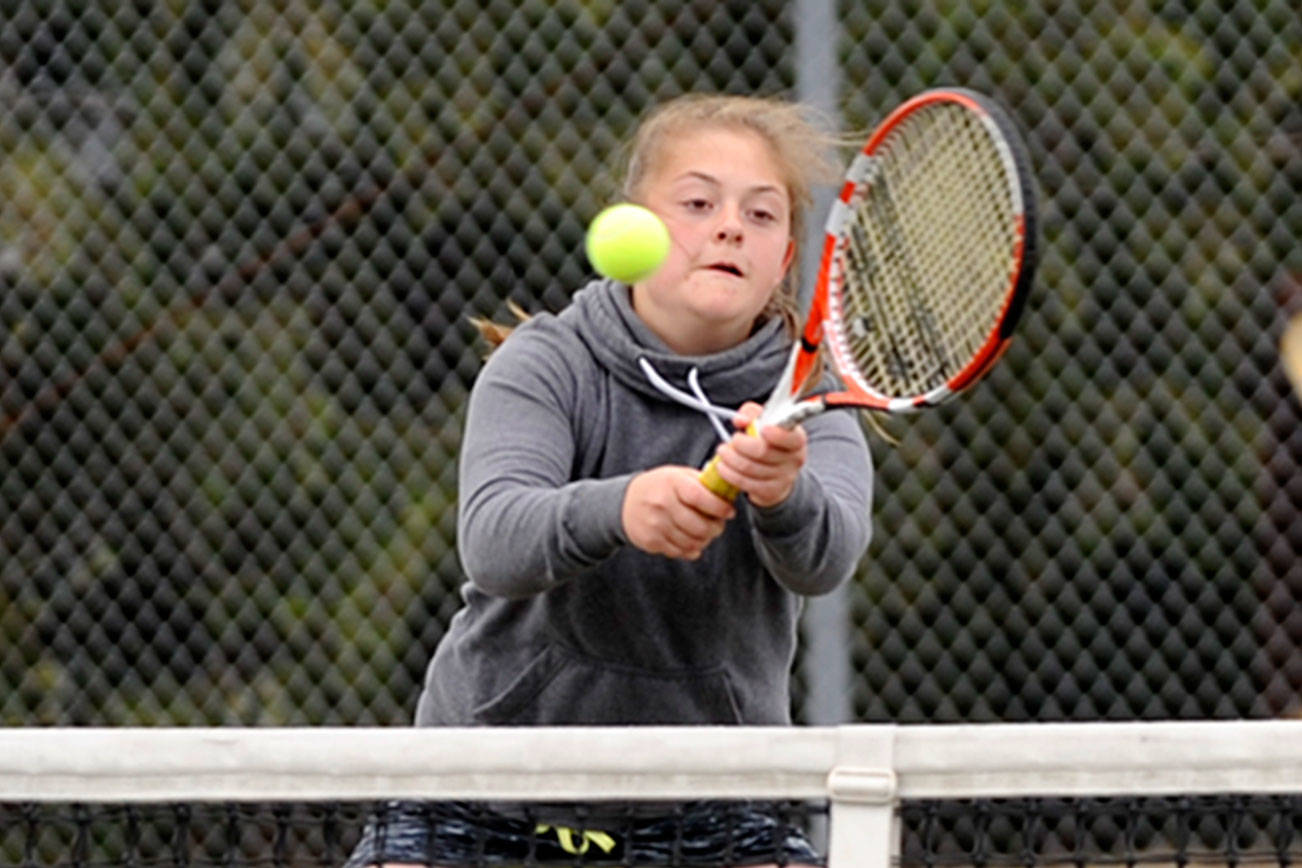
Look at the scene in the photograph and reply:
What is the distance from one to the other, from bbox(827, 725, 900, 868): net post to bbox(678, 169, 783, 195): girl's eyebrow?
2.00 ft

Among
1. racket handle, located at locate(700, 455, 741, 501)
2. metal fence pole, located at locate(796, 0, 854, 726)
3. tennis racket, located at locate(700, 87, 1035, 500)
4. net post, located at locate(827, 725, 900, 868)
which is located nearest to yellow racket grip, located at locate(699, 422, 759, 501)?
racket handle, located at locate(700, 455, 741, 501)

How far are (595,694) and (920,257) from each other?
1.88 ft

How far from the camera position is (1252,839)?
4.99 metres

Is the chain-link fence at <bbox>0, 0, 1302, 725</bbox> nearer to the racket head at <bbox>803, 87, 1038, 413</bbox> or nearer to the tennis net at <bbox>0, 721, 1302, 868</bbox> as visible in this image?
the racket head at <bbox>803, 87, 1038, 413</bbox>

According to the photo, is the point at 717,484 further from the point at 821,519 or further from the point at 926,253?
the point at 926,253

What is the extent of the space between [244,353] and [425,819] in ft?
8.96

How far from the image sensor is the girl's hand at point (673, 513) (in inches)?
89.7

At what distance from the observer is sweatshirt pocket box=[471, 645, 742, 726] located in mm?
2549

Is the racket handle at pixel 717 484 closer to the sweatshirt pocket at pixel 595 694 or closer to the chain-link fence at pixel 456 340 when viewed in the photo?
the sweatshirt pocket at pixel 595 694

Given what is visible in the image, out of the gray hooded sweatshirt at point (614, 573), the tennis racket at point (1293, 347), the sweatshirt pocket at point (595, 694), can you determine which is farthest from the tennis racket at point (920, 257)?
the tennis racket at point (1293, 347)

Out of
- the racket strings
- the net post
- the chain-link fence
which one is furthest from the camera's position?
the chain-link fence

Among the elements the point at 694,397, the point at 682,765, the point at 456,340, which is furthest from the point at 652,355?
the point at 456,340

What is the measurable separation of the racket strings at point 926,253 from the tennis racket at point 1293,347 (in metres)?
2.37

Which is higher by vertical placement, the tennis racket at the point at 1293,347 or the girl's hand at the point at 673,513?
the tennis racket at the point at 1293,347
